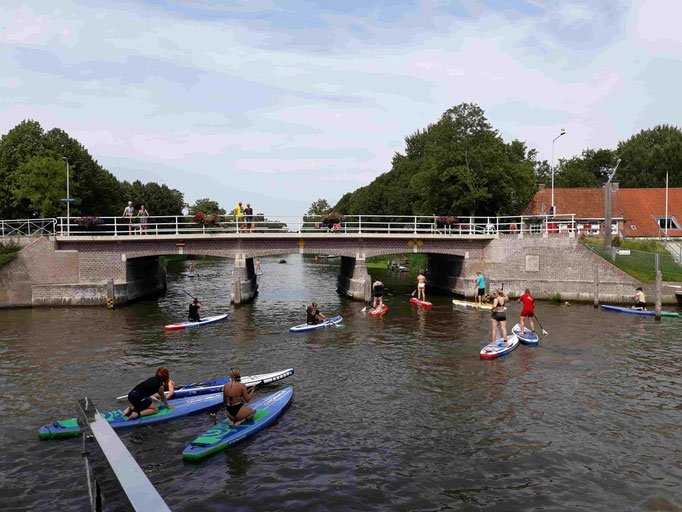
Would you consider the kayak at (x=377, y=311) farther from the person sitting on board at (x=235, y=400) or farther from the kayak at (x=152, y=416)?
the person sitting on board at (x=235, y=400)

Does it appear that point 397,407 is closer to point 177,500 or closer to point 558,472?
point 558,472

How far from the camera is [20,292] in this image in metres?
35.6

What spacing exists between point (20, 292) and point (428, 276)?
34.9 metres

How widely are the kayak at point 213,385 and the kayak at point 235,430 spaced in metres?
1.67

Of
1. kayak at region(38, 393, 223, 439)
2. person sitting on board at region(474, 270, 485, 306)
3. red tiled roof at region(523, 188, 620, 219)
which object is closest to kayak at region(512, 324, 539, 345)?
person sitting on board at region(474, 270, 485, 306)

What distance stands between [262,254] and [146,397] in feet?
79.9

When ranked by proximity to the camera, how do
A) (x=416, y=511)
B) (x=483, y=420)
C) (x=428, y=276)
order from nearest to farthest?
(x=416, y=511) < (x=483, y=420) < (x=428, y=276)

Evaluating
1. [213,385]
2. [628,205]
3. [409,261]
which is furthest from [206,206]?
[213,385]

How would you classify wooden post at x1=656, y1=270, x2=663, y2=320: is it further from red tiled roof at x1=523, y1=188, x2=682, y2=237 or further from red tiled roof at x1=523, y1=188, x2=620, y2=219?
red tiled roof at x1=523, y1=188, x2=620, y2=219

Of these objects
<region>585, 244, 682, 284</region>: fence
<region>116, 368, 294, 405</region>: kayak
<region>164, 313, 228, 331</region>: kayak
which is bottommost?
<region>116, 368, 294, 405</region>: kayak

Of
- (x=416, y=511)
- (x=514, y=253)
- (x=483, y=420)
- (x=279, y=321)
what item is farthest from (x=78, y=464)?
(x=514, y=253)

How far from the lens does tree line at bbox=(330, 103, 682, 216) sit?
176 ft

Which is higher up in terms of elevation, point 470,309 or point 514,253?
point 514,253

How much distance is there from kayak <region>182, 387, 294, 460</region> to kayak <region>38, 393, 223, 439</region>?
1436 millimetres
